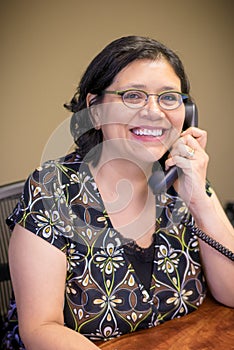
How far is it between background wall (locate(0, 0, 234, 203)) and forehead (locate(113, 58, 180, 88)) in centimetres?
79

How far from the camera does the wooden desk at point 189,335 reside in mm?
1075

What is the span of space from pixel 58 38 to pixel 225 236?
1396 millimetres

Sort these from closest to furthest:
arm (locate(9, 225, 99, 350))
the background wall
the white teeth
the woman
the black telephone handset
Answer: arm (locate(9, 225, 99, 350))
the woman
the white teeth
the black telephone handset
the background wall

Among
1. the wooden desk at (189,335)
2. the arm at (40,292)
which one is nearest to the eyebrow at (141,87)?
the arm at (40,292)

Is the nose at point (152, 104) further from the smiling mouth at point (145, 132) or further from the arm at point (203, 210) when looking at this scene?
the arm at point (203, 210)

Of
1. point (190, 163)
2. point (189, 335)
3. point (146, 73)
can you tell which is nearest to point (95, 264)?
point (189, 335)

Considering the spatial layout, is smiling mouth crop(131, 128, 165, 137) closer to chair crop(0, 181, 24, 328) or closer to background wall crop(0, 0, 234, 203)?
chair crop(0, 181, 24, 328)

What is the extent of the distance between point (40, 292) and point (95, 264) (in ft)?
Answer: 0.58

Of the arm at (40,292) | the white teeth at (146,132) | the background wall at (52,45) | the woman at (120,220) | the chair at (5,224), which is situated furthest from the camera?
the background wall at (52,45)

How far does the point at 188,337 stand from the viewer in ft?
3.65

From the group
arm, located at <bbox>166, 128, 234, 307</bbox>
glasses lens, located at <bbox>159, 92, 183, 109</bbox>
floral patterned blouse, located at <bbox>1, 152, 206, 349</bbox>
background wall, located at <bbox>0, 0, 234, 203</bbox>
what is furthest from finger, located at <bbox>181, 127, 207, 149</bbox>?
background wall, located at <bbox>0, 0, 234, 203</bbox>

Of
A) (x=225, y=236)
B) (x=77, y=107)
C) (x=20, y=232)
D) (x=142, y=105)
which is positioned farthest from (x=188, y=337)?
(x=77, y=107)

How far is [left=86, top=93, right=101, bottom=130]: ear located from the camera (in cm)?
135

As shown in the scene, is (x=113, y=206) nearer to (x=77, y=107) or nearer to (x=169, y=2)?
(x=77, y=107)
